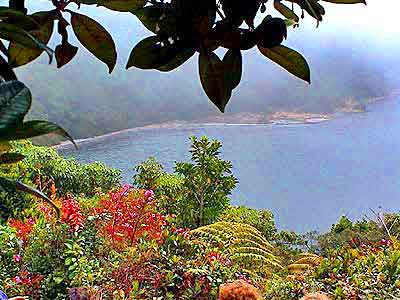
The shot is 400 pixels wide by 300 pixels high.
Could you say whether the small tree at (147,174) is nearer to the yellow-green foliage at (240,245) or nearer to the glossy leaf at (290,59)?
the yellow-green foliage at (240,245)

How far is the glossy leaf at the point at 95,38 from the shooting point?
20 cm

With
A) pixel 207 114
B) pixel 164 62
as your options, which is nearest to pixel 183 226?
pixel 207 114

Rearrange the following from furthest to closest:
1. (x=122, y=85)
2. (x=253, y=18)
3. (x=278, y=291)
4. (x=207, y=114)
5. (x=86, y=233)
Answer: (x=207, y=114), (x=122, y=85), (x=86, y=233), (x=278, y=291), (x=253, y=18)

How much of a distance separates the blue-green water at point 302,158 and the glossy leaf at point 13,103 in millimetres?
3918

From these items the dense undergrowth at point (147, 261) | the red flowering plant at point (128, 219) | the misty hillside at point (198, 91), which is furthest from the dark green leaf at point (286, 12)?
the misty hillside at point (198, 91)

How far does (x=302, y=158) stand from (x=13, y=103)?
18.4 ft

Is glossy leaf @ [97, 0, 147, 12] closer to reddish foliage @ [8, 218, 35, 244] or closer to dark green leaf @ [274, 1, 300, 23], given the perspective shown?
dark green leaf @ [274, 1, 300, 23]

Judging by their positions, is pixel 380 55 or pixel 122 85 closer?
pixel 122 85

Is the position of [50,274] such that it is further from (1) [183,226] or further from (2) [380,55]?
(2) [380,55]

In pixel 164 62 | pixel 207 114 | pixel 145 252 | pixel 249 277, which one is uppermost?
pixel 164 62

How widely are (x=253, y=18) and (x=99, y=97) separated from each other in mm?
4353

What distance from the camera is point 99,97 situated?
4.43m

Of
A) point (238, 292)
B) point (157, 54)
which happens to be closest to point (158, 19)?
point (157, 54)

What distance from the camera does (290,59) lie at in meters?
0.18
